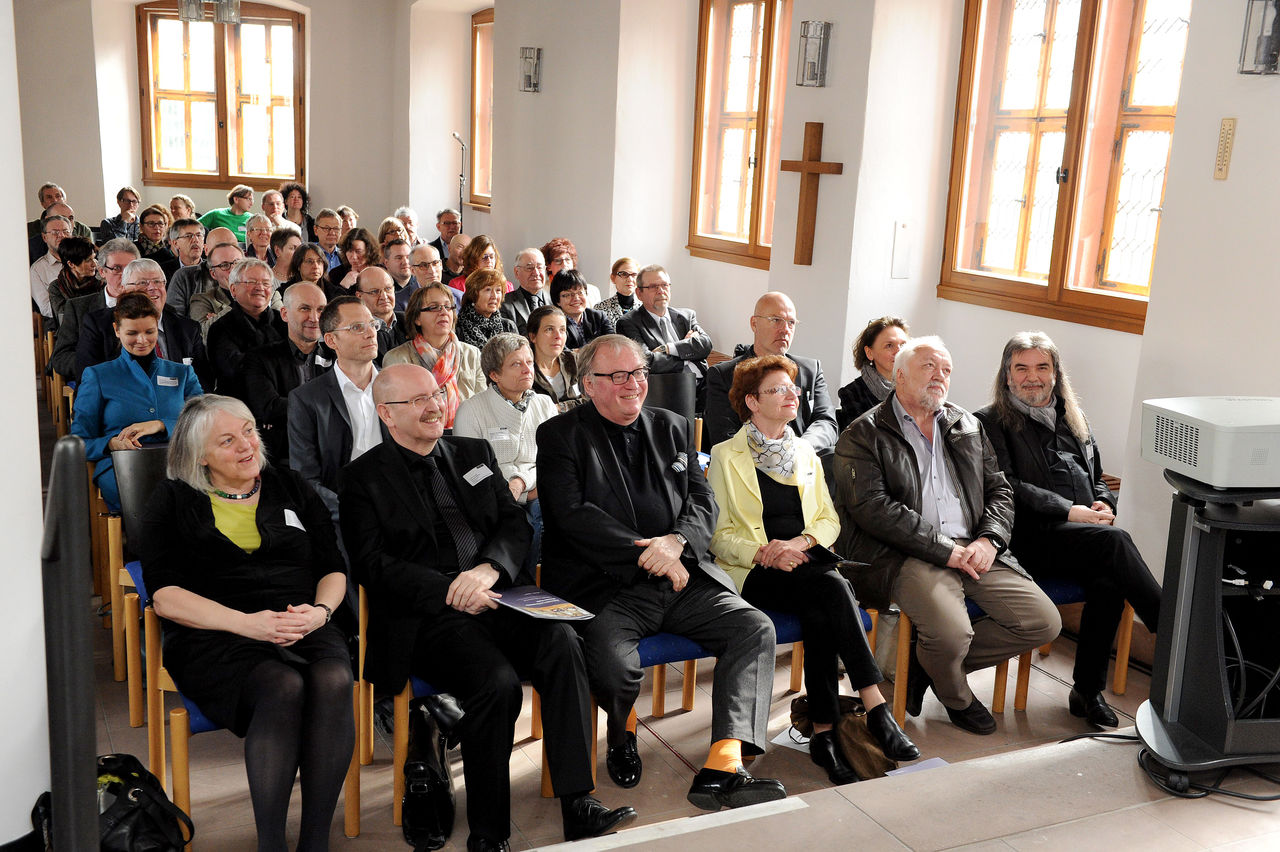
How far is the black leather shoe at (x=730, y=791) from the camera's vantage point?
9.57ft

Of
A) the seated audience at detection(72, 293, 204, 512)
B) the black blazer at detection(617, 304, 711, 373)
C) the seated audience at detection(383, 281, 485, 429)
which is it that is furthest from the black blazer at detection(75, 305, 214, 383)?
the black blazer at detection(617, 304, 711, 373)

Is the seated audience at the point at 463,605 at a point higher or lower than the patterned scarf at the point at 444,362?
lower

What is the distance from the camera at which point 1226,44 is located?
3.72 m

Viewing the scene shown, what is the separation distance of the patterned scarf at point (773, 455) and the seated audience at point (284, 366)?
175cm

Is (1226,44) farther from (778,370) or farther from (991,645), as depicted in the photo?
(991,645)

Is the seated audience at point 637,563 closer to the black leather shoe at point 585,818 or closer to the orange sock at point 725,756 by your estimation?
the orange sock at point 725,756

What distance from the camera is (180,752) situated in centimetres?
256

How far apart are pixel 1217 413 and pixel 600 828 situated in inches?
73.0

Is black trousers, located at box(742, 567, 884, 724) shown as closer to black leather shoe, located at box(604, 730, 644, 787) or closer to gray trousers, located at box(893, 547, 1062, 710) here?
gray trousers, located at box(893, 547, 1062, 710)

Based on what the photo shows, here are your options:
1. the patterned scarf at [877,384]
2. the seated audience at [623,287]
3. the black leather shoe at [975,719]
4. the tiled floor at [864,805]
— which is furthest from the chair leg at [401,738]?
the seated audience at [623,287]

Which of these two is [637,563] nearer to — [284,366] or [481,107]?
[284,366]

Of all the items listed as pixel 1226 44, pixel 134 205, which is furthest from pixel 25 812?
pixel 134 205

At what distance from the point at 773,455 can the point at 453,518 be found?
3.33 ft

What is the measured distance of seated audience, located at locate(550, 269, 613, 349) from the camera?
18.8ft
